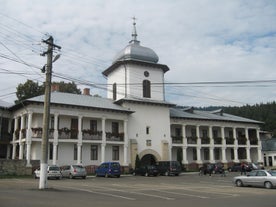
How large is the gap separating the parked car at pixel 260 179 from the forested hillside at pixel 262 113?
74955 millimetres

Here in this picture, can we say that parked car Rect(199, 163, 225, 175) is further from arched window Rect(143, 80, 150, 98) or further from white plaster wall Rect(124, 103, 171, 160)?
arched window Rect(143, 80, 150, 98)

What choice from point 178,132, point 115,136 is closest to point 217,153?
point 178,132

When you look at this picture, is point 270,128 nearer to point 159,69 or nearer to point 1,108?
point 159,69

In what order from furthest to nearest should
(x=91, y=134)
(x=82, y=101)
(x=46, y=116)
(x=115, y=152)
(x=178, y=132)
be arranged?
(x=178, y=132) < (x=115, y=152) < (x=82, y=101) < (x=91, y=134) < (x=46, y=116)

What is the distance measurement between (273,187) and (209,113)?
35.1 m

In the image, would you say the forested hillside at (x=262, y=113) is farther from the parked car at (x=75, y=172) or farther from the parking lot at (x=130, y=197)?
the parking lot at (x=130, y=197)

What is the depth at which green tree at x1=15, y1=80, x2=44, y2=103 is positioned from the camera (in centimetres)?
5075

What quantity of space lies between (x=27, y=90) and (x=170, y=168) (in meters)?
25.2

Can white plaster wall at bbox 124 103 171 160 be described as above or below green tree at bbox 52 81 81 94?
below

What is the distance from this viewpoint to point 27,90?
51.2 meters

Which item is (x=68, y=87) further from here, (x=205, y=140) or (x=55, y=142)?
(x=205, y=140)

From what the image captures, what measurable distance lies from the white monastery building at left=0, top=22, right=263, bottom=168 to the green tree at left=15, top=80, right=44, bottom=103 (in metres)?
7.60

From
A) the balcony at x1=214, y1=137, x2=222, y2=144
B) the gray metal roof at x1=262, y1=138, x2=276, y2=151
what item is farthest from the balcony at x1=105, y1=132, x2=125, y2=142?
the gray metal roof at x1=262, y1=138, x2=276, y2=151

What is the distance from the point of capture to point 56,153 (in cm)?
3900
